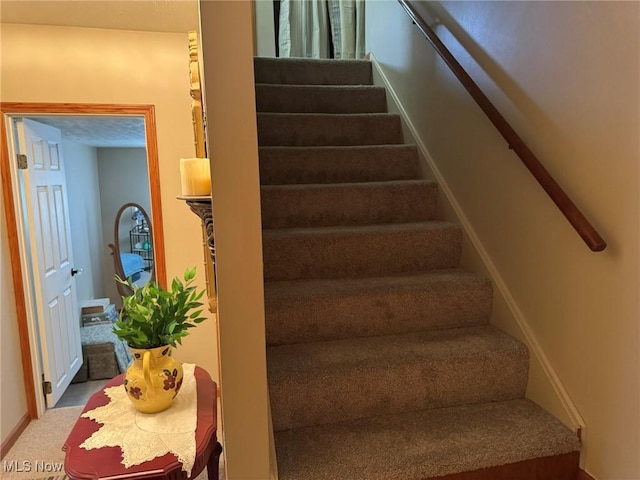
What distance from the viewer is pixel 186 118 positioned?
8.71ft

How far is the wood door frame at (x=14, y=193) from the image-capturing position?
2.47 metres

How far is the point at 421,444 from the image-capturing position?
136cm

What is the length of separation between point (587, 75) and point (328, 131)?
5.02 feet

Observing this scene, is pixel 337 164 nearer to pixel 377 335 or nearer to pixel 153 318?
pixel 377 335

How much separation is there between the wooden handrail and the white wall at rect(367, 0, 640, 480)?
0.07 metres

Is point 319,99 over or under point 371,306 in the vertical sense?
over

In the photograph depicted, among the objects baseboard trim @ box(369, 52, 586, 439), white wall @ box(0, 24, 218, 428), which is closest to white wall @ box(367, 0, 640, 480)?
baseboard trim @ box(369, 52, 586, 439)

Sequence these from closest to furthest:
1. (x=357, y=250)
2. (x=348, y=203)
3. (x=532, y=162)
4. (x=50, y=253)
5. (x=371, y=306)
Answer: (x=532, y=162), (x=371, y=306), (x=357, y=250), (x=348, y=203), (x=50, y=253)

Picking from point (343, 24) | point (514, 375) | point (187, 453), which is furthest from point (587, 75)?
point (343, 24)

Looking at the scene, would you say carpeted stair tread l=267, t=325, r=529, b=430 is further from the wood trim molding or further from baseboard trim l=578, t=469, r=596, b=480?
the wood trim molding

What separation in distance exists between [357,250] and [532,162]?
0.84m

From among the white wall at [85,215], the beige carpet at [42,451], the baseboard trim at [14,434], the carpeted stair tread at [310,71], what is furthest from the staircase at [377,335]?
the white wall at [85,215]

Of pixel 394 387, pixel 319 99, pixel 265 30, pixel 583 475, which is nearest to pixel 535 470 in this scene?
pixel 583 475

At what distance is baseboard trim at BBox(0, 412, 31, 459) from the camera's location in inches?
93.8
